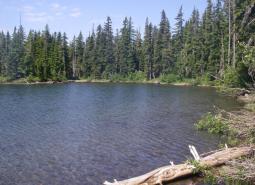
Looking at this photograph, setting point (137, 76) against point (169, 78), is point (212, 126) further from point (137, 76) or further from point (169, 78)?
point (137, 76)

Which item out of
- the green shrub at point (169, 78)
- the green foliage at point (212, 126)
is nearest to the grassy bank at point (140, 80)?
the green shrub at point (169, 78)

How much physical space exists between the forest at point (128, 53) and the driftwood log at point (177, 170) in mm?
63102

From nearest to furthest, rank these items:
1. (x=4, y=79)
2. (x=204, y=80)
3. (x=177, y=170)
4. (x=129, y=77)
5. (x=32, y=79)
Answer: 1. (x=177, y=170)
2. (x=204, y=80)
3. (x=32, y=79)
4. (x=4, y=79)
5. (x=129, y=77)

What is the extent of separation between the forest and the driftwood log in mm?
63102

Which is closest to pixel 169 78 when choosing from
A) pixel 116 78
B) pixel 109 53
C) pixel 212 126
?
pixel 116 78

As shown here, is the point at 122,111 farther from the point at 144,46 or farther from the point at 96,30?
the point at 96,30

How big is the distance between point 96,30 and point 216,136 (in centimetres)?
9900

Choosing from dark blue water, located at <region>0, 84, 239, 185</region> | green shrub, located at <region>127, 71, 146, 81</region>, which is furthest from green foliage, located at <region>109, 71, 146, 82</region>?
dark blue water, located at <region>0, 84, 239, 185</region>

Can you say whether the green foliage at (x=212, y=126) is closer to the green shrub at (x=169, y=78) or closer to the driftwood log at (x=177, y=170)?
the driftwood log at (x=177, y=170)

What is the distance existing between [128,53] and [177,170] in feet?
309

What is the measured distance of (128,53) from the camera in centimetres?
10806

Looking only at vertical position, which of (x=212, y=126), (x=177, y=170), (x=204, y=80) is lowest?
(x=177, y=170)

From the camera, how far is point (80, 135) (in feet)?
86.5

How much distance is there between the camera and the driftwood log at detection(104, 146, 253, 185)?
14.4 metres
